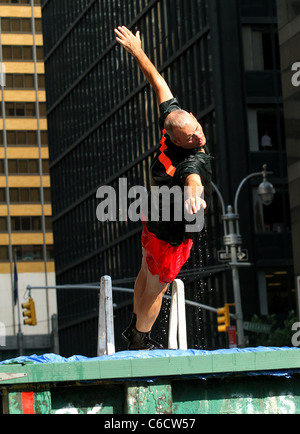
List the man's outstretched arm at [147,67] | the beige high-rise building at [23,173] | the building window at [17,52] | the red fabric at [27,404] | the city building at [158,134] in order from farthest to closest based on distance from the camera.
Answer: the building window at [17,52]
the beige high-rise building at [23,173]
the city building at [158,134]
the man's outstretched arm at [147,67]
the red fabric at [27,404]

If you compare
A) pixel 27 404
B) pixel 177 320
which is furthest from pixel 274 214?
pixel 27 404

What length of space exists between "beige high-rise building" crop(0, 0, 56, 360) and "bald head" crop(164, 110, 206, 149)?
91.8 meters

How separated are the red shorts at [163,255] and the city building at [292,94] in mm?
32516

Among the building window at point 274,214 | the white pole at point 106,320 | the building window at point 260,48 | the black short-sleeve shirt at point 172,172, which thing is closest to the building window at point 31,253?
the building window at point 260,48

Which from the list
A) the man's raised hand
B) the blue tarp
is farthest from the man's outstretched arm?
the blue tarp

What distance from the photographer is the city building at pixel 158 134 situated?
49719 mm

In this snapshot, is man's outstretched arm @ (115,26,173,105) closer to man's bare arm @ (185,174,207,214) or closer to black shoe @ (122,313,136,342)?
man's bare arm @ (185,174,207,214)

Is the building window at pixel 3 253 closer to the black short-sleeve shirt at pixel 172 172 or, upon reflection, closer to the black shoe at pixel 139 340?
the black shoe at pixel 139 340

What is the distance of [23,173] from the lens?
99.9 meters

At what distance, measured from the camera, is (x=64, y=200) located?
8281 cm

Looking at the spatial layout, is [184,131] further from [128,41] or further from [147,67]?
[128,41]

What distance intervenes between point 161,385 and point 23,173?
96.5 m

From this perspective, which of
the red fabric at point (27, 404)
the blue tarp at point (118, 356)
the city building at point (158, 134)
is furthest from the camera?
the city building at point (158, 134)

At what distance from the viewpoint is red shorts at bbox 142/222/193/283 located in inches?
252
